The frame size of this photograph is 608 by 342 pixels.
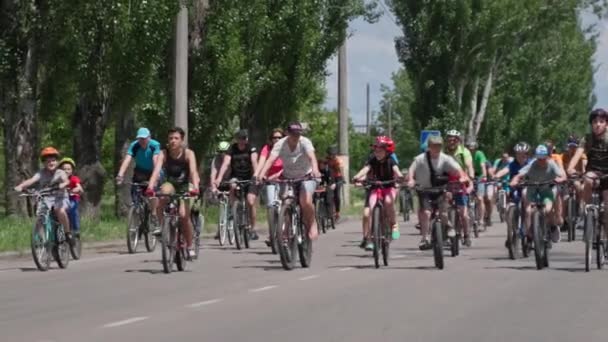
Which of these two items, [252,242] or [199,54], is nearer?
[252,242]

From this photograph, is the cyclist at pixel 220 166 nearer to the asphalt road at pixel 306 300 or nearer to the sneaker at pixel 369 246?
the asphalt road at pixel 306 300

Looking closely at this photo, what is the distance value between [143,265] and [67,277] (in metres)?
2.05

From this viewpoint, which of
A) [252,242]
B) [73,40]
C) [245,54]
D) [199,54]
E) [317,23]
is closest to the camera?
[252,242]

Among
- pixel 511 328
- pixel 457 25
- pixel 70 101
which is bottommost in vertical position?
pixel 511 328

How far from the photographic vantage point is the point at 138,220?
73.4 feet

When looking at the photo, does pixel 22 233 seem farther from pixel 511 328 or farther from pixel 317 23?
pixel 317 23

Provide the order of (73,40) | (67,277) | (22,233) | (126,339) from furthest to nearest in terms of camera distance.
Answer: (73,40)
(22,233)
(67,277)
(126,339)

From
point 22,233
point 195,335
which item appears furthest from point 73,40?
point 195,335

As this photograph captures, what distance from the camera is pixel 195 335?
11.6 metres

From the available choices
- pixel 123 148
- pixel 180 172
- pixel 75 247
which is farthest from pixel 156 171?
pixel 123 148

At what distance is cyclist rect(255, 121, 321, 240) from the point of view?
1870 cm

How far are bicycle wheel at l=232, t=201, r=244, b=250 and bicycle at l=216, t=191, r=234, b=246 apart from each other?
0.64 feet

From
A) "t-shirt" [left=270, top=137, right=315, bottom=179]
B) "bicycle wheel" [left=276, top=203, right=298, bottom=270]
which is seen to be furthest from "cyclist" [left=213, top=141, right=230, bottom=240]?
"bicycle wheel" [left=276, top=203, right=298, bottom=270]

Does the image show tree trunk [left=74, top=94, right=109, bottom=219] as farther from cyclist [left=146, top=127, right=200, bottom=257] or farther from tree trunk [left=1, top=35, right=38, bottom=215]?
cyclist [left=146, top=127, right=200, bottom=257]
